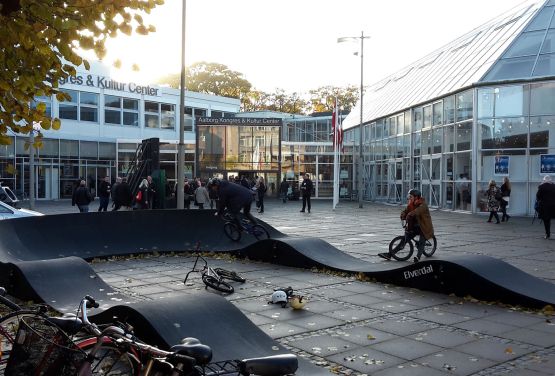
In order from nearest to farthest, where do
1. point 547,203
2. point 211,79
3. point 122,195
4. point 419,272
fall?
point 419,272
point 547,203
point 122,195
point 211,79

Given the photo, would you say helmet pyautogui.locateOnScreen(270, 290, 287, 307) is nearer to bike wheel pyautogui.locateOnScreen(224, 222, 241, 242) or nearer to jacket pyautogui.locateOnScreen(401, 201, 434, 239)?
jacket pyautogui.locateOnScreen(401, 201, 434, 239)

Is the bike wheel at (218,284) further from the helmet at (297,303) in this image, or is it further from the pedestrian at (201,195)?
the pedestrian at (201,195)

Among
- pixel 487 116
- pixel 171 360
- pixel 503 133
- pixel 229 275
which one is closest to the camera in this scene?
pixel 171 360

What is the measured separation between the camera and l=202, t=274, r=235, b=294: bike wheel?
954cm

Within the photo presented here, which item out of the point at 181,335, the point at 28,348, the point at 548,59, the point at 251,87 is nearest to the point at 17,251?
the point at 181,335

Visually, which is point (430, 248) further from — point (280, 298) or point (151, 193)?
point (151, 193)

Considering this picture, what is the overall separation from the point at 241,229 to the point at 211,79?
63.8 m

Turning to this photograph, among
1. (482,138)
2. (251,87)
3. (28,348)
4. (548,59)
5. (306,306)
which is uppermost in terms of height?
(251,87)

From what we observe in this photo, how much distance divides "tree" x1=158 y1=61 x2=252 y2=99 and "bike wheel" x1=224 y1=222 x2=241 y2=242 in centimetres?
6276

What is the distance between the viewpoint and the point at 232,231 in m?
15.6

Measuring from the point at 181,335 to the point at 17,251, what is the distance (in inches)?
312

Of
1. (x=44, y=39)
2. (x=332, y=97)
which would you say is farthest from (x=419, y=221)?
(x=332, y=97)

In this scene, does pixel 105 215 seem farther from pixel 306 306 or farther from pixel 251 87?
pixel 251 87

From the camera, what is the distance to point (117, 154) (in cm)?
4669
